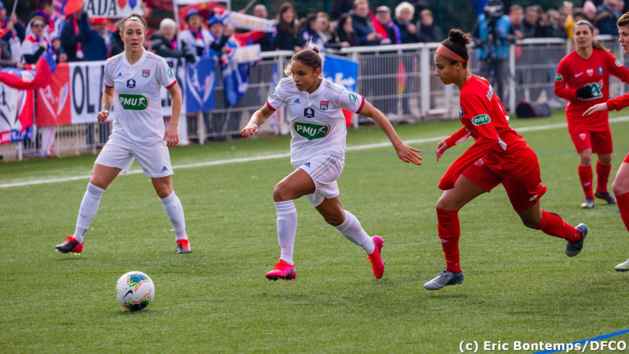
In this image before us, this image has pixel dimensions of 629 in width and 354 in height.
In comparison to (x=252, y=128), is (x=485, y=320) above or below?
below

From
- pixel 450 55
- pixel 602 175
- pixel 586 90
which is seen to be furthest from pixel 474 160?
pixel 602 175

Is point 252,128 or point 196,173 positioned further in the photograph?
point 196,173

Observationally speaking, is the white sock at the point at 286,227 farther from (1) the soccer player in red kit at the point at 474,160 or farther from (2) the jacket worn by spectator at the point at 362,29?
(2) the jacket worn by spectator at the point at 362,29

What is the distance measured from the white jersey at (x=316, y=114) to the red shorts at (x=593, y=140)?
4003 mm

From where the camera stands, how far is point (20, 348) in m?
5.15

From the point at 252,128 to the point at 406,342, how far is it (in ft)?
7.09

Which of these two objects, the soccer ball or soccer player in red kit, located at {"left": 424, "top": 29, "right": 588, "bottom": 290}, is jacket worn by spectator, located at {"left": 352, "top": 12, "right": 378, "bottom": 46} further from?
the soccer ball

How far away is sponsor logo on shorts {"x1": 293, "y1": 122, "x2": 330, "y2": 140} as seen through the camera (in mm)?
6719

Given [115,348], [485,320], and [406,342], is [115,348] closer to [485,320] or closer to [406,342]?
[406,342]

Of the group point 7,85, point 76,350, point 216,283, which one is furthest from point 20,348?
point 7,85

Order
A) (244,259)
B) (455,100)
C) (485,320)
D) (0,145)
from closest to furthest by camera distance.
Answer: (485,320) → (244,259) → (0,145) → (455,100)

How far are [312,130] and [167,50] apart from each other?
32.1ft

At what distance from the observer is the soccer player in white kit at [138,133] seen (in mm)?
8023

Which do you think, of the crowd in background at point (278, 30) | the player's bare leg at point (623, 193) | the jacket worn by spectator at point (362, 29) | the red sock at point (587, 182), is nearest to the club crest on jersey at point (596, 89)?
the red sock at point (587, 182)
